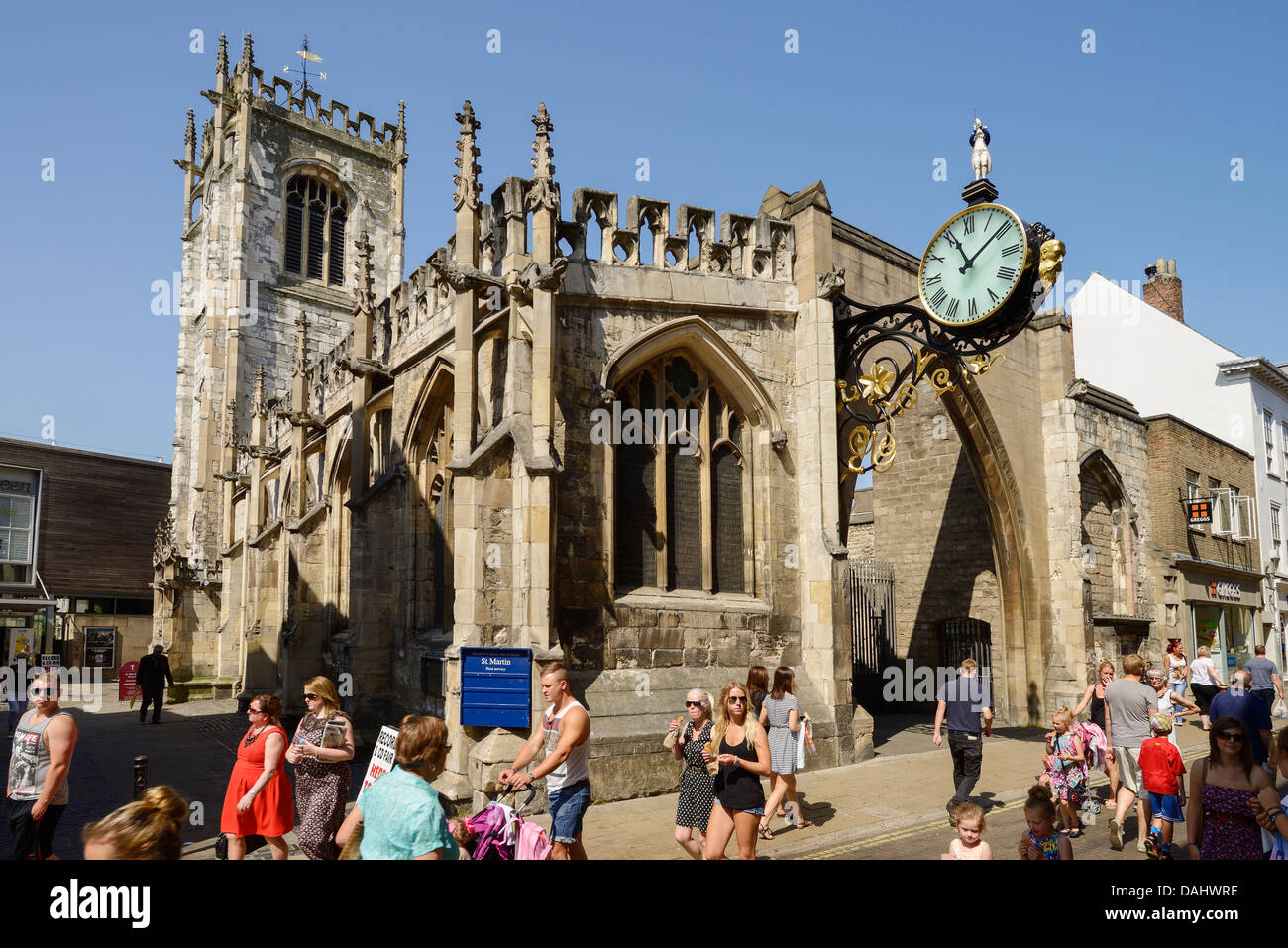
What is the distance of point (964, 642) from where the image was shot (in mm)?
18750

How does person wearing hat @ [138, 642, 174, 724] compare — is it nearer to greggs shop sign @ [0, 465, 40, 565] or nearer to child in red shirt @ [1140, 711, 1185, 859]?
greggs shop sign @ [0, 465, 40, 565]

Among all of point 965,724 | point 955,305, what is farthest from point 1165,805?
point 955,305

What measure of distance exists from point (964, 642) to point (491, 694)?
12413 millimetres

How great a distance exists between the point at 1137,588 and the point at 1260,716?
554 inches

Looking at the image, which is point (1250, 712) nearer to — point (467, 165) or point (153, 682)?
point (467, 165)

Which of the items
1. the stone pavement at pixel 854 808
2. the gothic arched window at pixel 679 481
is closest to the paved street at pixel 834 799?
the stone pavement at pixel 854 808

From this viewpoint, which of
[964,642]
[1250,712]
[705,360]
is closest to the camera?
[1250,712]

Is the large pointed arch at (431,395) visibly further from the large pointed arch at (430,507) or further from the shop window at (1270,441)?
the shop window at (1270,441)

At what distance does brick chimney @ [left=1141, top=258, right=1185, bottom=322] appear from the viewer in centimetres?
3094

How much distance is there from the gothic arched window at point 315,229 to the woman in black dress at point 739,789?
1337 inches

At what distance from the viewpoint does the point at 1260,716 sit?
8.15 meters
